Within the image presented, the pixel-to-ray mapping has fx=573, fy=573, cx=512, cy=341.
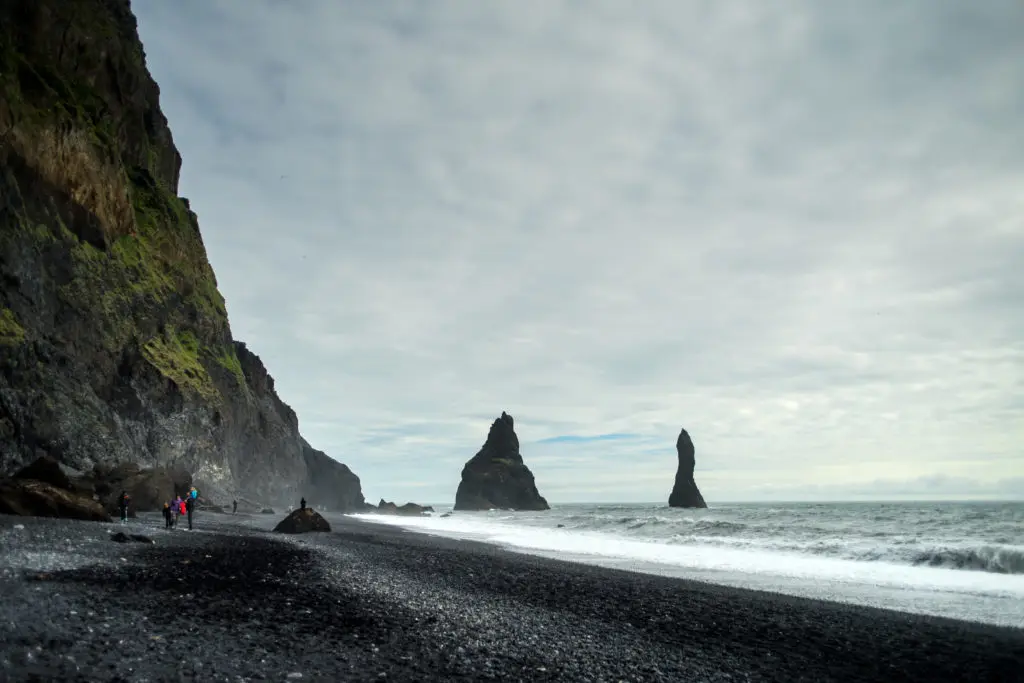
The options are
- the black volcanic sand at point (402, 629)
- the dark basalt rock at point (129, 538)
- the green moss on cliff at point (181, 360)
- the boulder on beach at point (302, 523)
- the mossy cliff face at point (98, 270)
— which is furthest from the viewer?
Answer: the green moss on cliff at point (181, 360)

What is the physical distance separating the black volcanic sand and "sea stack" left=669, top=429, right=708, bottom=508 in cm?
15465

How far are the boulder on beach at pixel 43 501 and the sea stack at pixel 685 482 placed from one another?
156901 millimetres

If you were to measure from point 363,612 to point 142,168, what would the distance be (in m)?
74.6

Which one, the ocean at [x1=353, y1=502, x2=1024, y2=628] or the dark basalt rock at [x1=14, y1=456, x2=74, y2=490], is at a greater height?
the dark basalt rock at [x1=14, y1=456, x2=74, y2=490]

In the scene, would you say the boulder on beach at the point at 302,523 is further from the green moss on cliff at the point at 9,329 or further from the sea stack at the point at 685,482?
the sea stack at the point at 685,482

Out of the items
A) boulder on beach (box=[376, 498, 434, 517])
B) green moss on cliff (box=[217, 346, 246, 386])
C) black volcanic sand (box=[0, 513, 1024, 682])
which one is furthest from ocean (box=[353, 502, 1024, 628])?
boulder on beach (box=[376, 498, 434, 517])

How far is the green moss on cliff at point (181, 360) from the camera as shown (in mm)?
59222

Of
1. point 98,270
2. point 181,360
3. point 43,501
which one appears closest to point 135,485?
point 43,501

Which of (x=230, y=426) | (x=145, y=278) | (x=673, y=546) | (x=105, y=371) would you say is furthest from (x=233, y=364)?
(x=673, y=546)

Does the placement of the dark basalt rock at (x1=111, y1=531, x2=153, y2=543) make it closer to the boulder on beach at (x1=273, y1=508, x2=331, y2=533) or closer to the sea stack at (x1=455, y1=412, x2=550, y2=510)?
the boulder on beach at (x1=273, y1=508, x2=331, y2=533)

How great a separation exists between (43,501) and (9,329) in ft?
59.8

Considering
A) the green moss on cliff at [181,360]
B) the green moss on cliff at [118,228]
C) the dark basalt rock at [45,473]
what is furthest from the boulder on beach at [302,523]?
the green moss on cliff at [181,360]

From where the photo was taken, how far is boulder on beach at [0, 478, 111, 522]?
24.0 m

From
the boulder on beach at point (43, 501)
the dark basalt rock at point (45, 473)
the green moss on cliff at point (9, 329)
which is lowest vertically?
the boulder on beach at point (43, 501)
